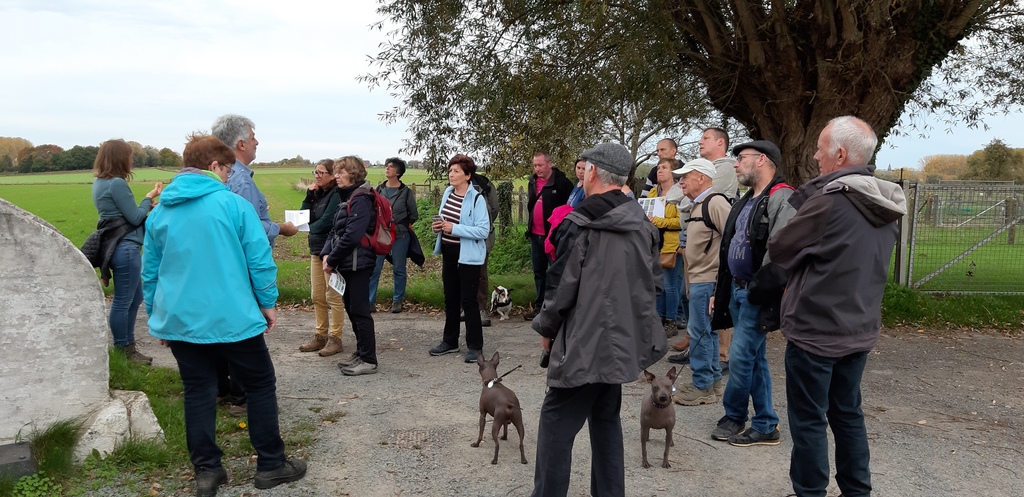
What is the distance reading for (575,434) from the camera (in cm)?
356

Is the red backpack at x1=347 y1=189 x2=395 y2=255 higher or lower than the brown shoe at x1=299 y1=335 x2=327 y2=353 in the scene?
higher

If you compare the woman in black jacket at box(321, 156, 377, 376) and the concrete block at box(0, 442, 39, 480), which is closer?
the concrete block at box(0, 442, 39, 480)

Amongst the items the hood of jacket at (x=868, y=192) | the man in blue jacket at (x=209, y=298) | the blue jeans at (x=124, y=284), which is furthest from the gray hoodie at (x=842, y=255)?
the blue jeans at (x=124, y=284)

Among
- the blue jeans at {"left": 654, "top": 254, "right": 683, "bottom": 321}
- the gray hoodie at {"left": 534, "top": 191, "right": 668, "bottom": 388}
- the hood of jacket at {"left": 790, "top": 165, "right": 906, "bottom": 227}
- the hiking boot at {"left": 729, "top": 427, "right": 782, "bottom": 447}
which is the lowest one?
the hiking boot at {"left": 729, "top": 427, "right": 782, "bottom": 447}

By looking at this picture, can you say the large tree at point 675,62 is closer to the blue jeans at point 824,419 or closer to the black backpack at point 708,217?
the black backpack at point 708,217

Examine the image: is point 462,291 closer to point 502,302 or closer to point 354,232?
point 354,232

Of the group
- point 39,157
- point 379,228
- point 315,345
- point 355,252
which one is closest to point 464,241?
point 379,228

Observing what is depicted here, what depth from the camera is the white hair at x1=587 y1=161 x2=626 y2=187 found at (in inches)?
140

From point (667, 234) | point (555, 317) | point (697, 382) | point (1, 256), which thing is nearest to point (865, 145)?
point (555, 317)

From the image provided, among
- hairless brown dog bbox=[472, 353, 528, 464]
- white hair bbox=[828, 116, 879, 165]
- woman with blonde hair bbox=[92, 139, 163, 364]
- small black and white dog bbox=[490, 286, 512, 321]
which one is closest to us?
white hair bbox=[828, 116, 879, 165]

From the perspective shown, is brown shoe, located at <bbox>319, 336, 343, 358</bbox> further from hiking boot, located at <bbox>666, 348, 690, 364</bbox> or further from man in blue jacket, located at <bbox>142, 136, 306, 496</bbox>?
hiking boot, located at <bbox>666, 348, 690, 364</bbox>

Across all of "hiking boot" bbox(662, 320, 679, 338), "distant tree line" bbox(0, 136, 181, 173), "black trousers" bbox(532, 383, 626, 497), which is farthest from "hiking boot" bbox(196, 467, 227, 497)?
"distant tree line" bbox(0, 136, 181, 173)

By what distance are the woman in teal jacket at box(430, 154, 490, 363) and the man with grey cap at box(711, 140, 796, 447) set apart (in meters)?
2.59

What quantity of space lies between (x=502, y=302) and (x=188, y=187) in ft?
19.1
